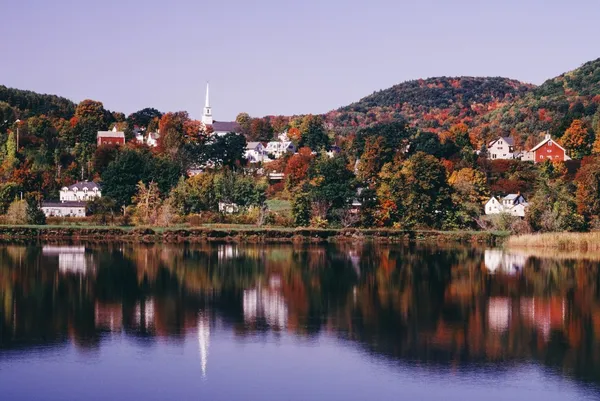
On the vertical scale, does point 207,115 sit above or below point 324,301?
above

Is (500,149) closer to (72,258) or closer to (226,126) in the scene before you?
(226,126)

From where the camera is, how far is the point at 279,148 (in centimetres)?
12519

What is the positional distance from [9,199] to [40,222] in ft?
20.0

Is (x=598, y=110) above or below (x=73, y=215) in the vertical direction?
above

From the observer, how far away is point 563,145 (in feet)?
320

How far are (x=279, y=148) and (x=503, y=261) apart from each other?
245 ft

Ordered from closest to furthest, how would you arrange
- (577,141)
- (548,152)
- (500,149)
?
1. (548,152)
2. (577,141)
3. (500,149)

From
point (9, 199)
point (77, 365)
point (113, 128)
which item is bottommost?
point (77, 365)

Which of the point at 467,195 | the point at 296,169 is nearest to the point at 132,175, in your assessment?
the point at 296,169

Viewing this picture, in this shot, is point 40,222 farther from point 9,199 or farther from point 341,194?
point 341,194

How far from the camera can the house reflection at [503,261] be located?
157 feet

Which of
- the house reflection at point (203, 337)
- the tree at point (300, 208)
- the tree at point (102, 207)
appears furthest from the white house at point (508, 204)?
the house reflection at point (203, 337)

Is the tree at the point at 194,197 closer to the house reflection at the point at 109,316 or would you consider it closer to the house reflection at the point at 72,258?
the house reflection at the point at 72,258

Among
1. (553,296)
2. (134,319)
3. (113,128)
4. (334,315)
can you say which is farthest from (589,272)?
(113,128)
